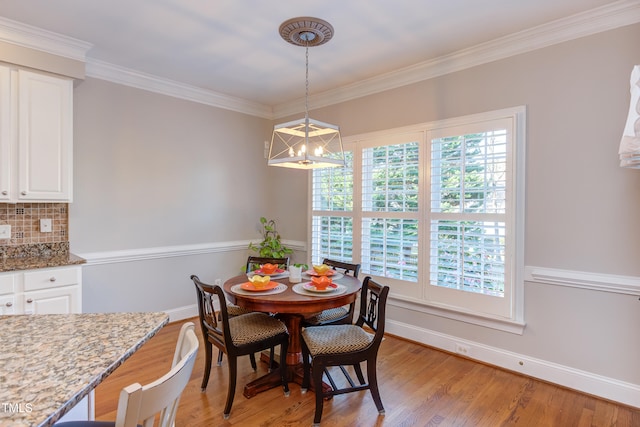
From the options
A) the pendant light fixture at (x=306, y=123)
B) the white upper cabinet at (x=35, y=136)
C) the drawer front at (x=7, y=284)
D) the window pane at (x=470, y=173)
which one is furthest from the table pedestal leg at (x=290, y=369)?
the white upper cabinet at (x=35, y=136)

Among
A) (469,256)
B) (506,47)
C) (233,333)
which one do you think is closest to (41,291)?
(233,333)

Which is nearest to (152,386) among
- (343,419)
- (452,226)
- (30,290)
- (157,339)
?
(343,419)

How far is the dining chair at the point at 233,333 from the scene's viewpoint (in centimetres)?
219

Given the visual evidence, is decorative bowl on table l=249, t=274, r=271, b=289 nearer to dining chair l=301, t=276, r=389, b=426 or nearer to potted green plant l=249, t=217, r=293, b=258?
dining chair l=301, t=276, r=389, b=426

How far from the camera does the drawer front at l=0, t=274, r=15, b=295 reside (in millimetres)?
2365

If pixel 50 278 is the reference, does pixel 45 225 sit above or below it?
above

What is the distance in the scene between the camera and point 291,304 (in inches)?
85.5

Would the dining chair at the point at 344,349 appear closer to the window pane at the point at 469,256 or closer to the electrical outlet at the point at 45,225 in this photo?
the window pane at the point at 469,256

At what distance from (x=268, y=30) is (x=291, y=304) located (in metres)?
2.10

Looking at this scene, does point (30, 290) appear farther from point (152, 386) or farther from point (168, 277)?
point (152, 386)

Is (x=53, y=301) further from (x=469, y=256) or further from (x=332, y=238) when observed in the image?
(x=469, y=256)

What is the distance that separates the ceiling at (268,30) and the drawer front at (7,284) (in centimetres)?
190

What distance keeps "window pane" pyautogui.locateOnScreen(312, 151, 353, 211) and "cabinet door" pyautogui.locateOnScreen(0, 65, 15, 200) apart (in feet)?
9.29

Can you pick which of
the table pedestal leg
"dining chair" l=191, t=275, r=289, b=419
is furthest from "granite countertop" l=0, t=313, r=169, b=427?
the table pedestal leg
